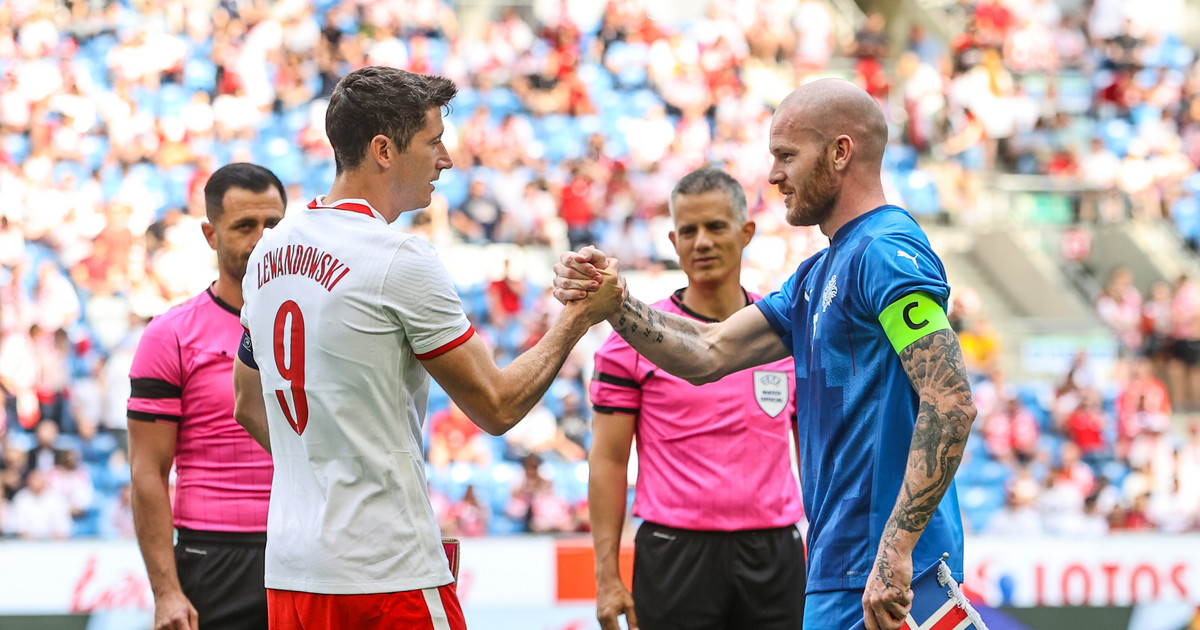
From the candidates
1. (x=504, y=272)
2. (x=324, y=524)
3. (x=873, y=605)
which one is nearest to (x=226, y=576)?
(x=324, y=524)

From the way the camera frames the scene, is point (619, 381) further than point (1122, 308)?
No

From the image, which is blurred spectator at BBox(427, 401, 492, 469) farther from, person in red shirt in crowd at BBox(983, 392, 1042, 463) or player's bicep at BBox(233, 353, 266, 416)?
player's bicep at BBox(233, 353, 266, 416)

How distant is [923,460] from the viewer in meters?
2.98

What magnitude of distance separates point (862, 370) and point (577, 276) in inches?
37.9

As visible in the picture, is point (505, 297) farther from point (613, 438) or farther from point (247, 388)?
point (247, 388)

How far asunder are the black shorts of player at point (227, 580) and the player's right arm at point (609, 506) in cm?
127

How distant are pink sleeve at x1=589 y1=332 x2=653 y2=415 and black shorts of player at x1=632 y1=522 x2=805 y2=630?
525 mm

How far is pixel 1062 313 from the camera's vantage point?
53.5 ft

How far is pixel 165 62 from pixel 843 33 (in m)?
11.4

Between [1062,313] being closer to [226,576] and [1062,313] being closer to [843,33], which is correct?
[843,33]

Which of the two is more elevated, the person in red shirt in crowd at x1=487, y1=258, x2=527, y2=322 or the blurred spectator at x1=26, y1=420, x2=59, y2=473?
the person in red shirt in crowd at x1=487, y1=258, x2=527, y2=322

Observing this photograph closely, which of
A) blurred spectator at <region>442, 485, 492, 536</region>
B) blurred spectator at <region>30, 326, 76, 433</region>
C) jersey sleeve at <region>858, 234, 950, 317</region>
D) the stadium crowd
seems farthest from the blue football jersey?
blurred spectator at <region>30, 326, 76, 433</region>

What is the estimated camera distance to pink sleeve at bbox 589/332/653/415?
4.95 m

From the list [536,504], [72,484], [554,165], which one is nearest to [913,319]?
[536,504]
